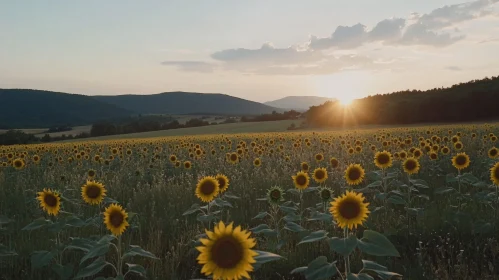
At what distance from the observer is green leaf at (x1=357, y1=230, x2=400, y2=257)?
2.56m

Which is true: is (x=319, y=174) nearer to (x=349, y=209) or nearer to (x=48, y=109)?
(x=349, y=209)

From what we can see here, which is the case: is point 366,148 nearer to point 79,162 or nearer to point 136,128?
point 79,162

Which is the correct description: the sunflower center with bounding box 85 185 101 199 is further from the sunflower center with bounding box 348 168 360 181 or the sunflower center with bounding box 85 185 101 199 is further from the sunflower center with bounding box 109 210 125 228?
the sunflower center with bounding box 348 168 360 181

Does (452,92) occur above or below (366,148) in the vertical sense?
above

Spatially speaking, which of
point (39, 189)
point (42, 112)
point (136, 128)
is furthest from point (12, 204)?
point (42, 112)

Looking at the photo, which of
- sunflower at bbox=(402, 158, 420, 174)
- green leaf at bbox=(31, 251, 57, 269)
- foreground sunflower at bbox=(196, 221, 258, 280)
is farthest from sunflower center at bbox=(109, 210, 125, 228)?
sunflower at bbox=(402, 158, 420, 174)

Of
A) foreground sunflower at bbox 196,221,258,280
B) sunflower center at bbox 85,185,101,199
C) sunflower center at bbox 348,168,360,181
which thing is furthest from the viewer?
sunflower center at bbox 348,168,360,181

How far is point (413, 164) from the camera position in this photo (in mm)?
6832

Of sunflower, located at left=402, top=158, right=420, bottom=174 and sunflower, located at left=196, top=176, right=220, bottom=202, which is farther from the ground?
sunflower, located at left=402, top=158, right=420, bottom=174

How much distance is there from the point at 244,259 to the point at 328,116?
60257mm

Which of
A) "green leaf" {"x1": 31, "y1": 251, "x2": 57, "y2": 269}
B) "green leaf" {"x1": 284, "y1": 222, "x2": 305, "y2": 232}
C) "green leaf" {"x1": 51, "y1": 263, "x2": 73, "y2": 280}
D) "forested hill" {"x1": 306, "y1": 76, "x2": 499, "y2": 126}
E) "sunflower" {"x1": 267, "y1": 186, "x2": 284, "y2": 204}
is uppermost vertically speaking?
"forested hill" {"x1": 306, "y1": 76, "x2": 499, "y2": 126}

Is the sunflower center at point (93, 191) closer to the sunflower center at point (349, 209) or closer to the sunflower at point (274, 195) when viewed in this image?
the sunflower at point (274, 195)

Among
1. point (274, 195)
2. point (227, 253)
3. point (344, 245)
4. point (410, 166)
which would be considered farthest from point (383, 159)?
point (227, 253)

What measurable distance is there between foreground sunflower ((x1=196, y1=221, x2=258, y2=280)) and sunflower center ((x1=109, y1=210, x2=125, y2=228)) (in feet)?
5.76
